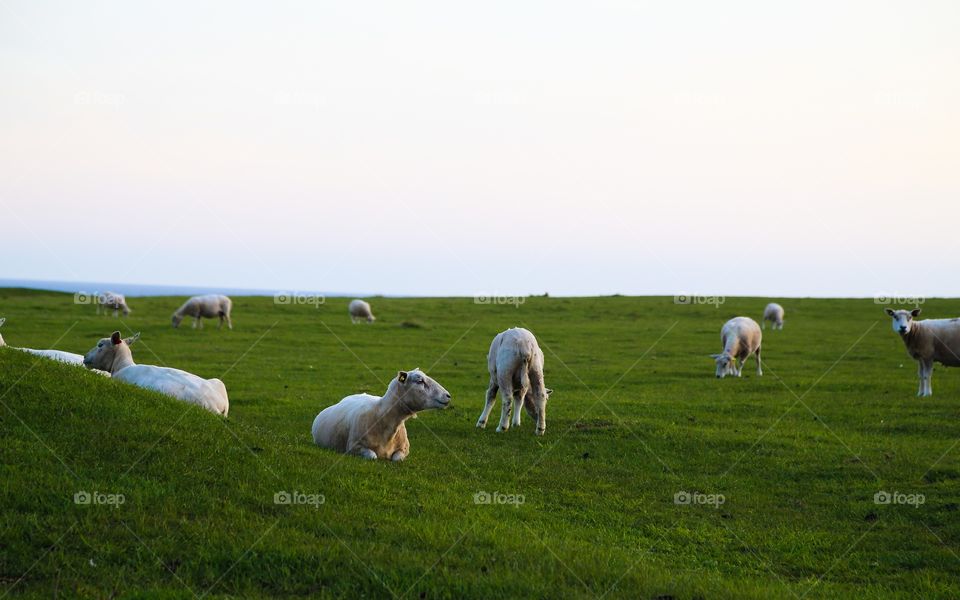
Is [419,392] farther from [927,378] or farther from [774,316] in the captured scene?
[774,316]

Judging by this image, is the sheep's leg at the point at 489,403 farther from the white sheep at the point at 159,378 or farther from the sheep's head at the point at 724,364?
the sheep's head at the point at 724,364

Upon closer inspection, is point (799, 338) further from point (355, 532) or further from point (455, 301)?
point (355, 532)

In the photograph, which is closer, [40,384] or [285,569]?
[285,569]

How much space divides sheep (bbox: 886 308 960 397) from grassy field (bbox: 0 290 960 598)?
5.91 ft

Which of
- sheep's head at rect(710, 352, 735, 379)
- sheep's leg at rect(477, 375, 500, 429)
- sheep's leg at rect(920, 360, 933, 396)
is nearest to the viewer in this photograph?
sheep's leg at rect(477, 375, 500, 429)

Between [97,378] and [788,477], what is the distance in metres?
11.4

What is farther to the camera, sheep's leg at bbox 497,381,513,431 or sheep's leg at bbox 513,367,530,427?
sheep's leg at bbox 497,381,513,431

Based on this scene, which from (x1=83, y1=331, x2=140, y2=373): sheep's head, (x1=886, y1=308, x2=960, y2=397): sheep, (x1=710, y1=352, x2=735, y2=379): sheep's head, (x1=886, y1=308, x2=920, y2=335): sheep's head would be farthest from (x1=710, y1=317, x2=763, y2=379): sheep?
(x1=83, y1=331, x2=140, y2=373): sheep's head

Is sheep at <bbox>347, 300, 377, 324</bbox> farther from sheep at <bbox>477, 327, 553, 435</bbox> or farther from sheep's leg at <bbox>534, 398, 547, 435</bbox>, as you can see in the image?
sheep's leg at <bbox>534, 398, 547, 435</bbox>

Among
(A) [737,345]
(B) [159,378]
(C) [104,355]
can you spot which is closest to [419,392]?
(B) [159,378]

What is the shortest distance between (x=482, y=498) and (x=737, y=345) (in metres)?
20.5

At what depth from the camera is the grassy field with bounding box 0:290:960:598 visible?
7.54 meters

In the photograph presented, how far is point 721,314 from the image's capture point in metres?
57.0

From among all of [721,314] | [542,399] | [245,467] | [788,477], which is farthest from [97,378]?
[721,314]
